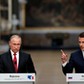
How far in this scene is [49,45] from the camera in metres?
29.5

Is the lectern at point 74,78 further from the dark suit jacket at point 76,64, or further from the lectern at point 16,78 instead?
the lectern at point 16,78

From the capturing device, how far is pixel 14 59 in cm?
Answer: 645

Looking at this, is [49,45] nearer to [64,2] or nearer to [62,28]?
[62,28]

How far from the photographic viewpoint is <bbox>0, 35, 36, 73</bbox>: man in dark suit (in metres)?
6.42

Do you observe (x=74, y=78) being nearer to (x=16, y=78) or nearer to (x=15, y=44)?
(x=16, y=78)

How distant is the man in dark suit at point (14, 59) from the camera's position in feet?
21.1

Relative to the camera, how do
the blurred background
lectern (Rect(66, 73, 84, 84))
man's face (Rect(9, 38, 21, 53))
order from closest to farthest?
1. lectern (Rect(66, 73, 84, 84))
2. man's face (Rect(9, 38, 21, 53))
3. the blurred background

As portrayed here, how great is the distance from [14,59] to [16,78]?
0.44 metres

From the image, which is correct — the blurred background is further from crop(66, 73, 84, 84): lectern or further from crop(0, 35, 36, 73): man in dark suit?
crop(66, 73, 84, 84): lectern

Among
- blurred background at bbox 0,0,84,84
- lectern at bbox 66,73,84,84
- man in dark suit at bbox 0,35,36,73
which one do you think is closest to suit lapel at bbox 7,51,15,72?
man in dark suit at bbox 0,35,36,73

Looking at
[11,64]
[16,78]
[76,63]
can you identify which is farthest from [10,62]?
[76,63]

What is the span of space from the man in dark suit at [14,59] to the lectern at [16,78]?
319 mm

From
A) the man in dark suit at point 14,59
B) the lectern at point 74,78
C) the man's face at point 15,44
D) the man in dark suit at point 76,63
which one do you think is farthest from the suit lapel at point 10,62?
the lectern at point 74,78

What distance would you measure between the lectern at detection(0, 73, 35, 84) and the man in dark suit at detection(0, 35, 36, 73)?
1.05 feet
